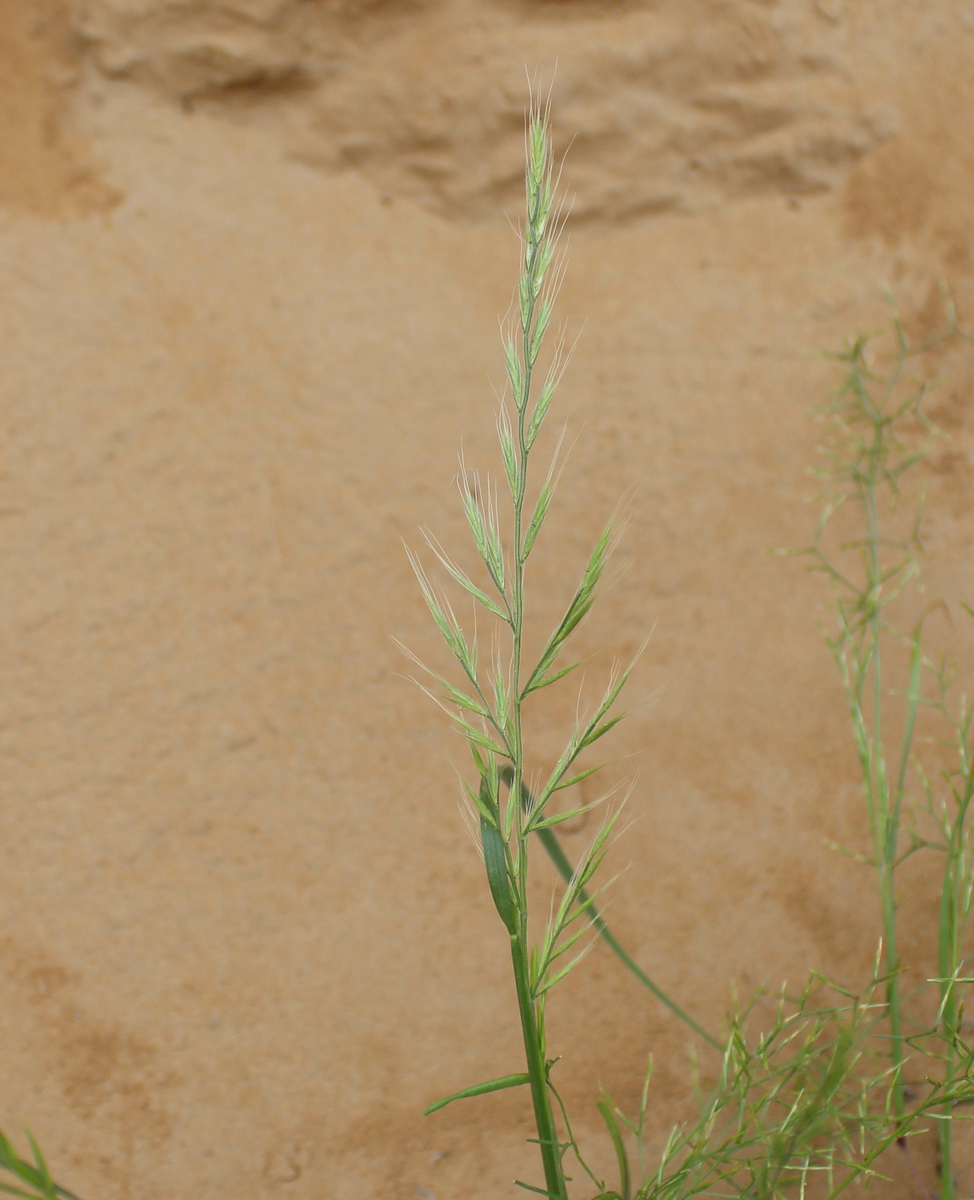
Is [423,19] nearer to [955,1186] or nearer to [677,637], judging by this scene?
[677,637]

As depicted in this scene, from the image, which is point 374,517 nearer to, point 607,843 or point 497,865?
point 607,843

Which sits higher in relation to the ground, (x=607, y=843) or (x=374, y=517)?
(x=374, y=517)

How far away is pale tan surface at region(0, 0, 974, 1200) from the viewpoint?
892 mm

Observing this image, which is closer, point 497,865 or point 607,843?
point 497,865

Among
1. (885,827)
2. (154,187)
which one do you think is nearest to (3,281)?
(154,187)

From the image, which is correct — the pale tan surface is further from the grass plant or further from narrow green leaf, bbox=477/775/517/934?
narrow green leaf, bbox=477/775/517/934

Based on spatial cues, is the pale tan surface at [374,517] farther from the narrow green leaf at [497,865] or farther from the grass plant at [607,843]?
the narrow green leaf at [497,865]

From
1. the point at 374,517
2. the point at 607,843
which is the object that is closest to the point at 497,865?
the point at 607,843

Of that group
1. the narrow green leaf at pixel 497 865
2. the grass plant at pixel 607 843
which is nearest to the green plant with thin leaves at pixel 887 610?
the grass plant at pixel 607 843

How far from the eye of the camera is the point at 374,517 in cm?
108

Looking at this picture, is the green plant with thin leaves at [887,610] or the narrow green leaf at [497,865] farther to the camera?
the green plant with thin leaves at [887,610]

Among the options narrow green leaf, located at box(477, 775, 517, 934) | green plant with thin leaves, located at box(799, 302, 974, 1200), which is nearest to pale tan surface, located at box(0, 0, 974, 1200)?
green plant with thin leaves, located at box(799, 302, 974, 1200)

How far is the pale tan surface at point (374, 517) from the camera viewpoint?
892mm

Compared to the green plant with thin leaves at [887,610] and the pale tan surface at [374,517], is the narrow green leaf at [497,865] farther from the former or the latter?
the pale tan surface at [374,517]
